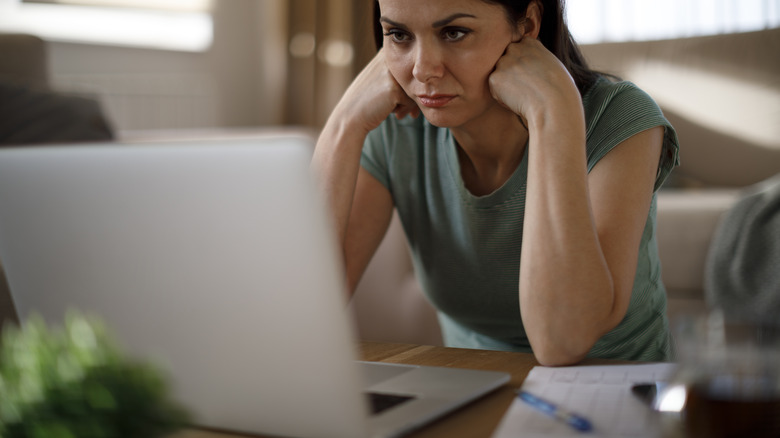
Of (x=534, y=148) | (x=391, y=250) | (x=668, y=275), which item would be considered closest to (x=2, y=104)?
(x=391, y=250)

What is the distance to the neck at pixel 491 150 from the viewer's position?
1.19 m

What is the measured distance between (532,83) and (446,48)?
5.5 inches

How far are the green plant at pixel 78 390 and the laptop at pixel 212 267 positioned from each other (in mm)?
51

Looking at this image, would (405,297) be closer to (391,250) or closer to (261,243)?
(391,250)

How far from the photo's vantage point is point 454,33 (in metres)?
1.04

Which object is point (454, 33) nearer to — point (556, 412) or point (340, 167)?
point (340, 167)

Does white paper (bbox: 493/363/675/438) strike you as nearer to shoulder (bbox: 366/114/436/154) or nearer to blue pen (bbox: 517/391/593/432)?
blue pen (bbox: 517/391/593/432)

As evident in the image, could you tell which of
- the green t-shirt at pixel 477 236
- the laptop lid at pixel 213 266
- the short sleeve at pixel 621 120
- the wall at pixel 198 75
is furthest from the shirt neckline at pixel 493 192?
the wall at pixel 198 75

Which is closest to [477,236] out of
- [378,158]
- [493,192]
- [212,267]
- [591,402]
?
[493,192]

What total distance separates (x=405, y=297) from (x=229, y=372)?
162cm

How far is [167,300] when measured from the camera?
52 centimetres

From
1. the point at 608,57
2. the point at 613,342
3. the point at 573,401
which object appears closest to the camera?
the point at 573,401

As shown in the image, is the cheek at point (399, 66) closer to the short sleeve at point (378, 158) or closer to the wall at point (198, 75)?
the short sleeve at point (378, 158)

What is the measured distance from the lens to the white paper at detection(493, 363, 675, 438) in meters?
0.56
